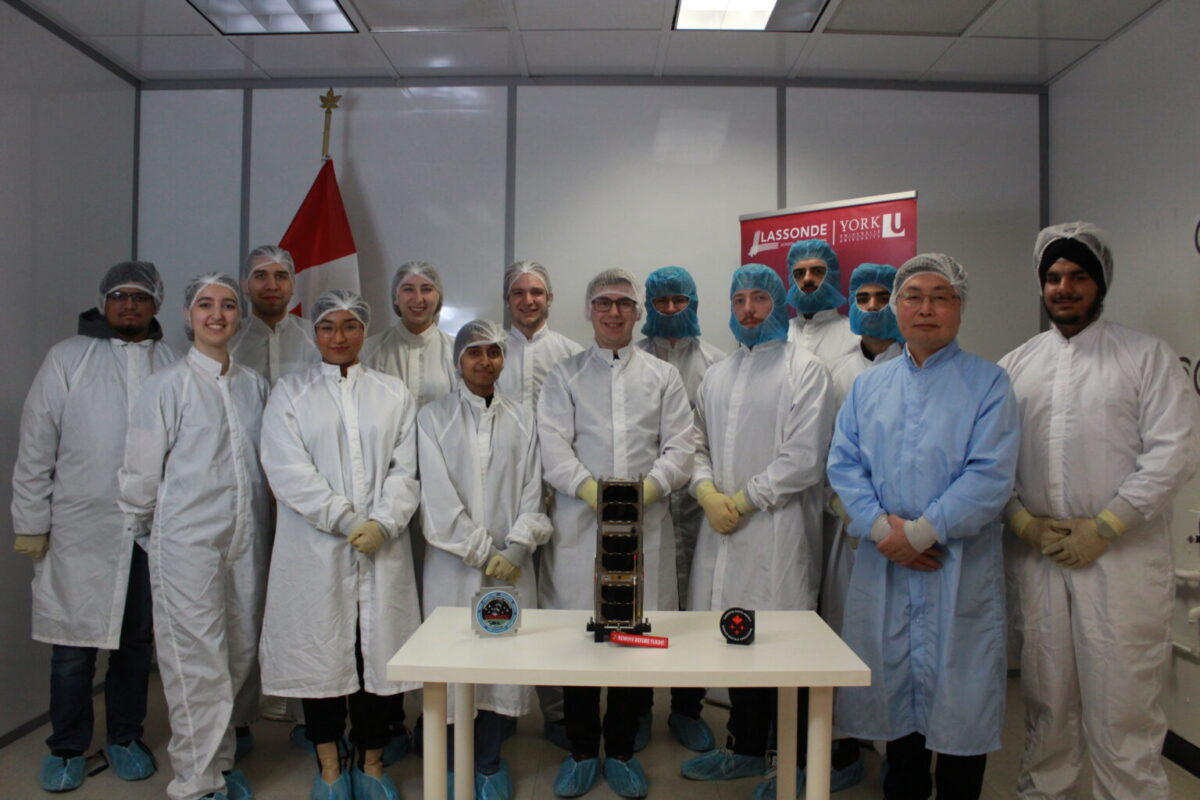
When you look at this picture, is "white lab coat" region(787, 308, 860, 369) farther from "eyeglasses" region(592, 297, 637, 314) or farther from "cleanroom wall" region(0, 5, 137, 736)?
"cleanroom wall" region(0, 5, 137, 736)

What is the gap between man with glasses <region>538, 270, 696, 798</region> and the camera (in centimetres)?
262

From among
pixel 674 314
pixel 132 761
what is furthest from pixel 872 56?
pixel 132 761

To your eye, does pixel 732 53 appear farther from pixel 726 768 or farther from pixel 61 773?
pixel 61 773

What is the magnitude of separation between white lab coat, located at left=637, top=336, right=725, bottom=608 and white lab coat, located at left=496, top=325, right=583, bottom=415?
39 centimetres

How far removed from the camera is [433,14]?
10.7 ft

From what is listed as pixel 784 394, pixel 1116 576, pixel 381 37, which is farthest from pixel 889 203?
pixel 381 37

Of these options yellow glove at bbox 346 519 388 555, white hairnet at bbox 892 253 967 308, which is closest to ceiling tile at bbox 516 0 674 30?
white hairnet at bbox 892 253 967 308

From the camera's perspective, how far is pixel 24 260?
124 inches

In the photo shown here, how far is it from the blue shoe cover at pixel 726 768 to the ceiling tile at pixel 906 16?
2965 mm

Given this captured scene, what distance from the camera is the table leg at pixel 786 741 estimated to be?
82.4 inches

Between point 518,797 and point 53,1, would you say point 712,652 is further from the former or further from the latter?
point 53,1

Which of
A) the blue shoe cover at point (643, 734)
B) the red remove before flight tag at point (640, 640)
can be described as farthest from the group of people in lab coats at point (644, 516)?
the red remove before flight tag at point (640, 640)

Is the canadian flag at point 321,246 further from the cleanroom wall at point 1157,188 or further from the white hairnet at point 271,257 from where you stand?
the cleanroom wall at point 1157,188

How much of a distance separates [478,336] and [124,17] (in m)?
2.26
